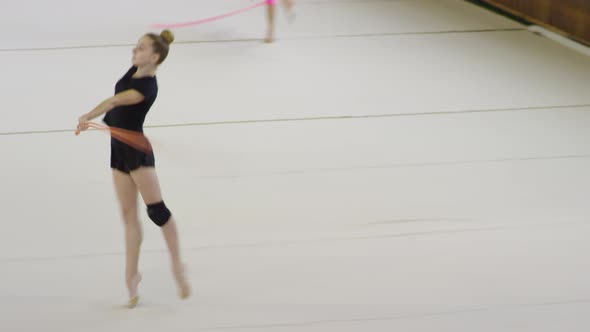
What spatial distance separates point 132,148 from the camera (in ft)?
8.70

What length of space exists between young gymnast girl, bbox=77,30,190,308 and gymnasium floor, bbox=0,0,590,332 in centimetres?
29

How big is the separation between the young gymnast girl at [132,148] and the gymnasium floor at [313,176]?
295 mm

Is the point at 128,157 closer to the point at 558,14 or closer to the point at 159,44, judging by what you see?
the point at 159,44

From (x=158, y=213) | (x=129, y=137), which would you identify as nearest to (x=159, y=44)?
(x=129, y=137)

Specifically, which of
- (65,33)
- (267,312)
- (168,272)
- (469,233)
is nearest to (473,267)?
(469,233)

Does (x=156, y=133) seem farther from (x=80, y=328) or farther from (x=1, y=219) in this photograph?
(x=80, y=328)

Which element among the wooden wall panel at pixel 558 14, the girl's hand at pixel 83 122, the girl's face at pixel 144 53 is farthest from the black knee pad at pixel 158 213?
the wooden wall panel at pixel 558 14

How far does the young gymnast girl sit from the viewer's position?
2609mm

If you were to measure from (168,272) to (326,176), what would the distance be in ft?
3.43

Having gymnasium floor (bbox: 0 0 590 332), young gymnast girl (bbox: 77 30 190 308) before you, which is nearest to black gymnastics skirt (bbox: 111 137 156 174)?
young gymnast girl (bbox: 77 30 190 308)

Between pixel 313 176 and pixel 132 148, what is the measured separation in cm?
143

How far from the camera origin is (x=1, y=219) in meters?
3.57

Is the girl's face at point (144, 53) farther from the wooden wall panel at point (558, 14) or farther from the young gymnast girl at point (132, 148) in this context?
the wooden wall panel at point (558, 14)

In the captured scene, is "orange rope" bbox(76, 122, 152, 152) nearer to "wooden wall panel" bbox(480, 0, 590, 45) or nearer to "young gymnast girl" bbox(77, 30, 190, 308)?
"young gymnast girl" bbox(77, 30, 190, 308)
